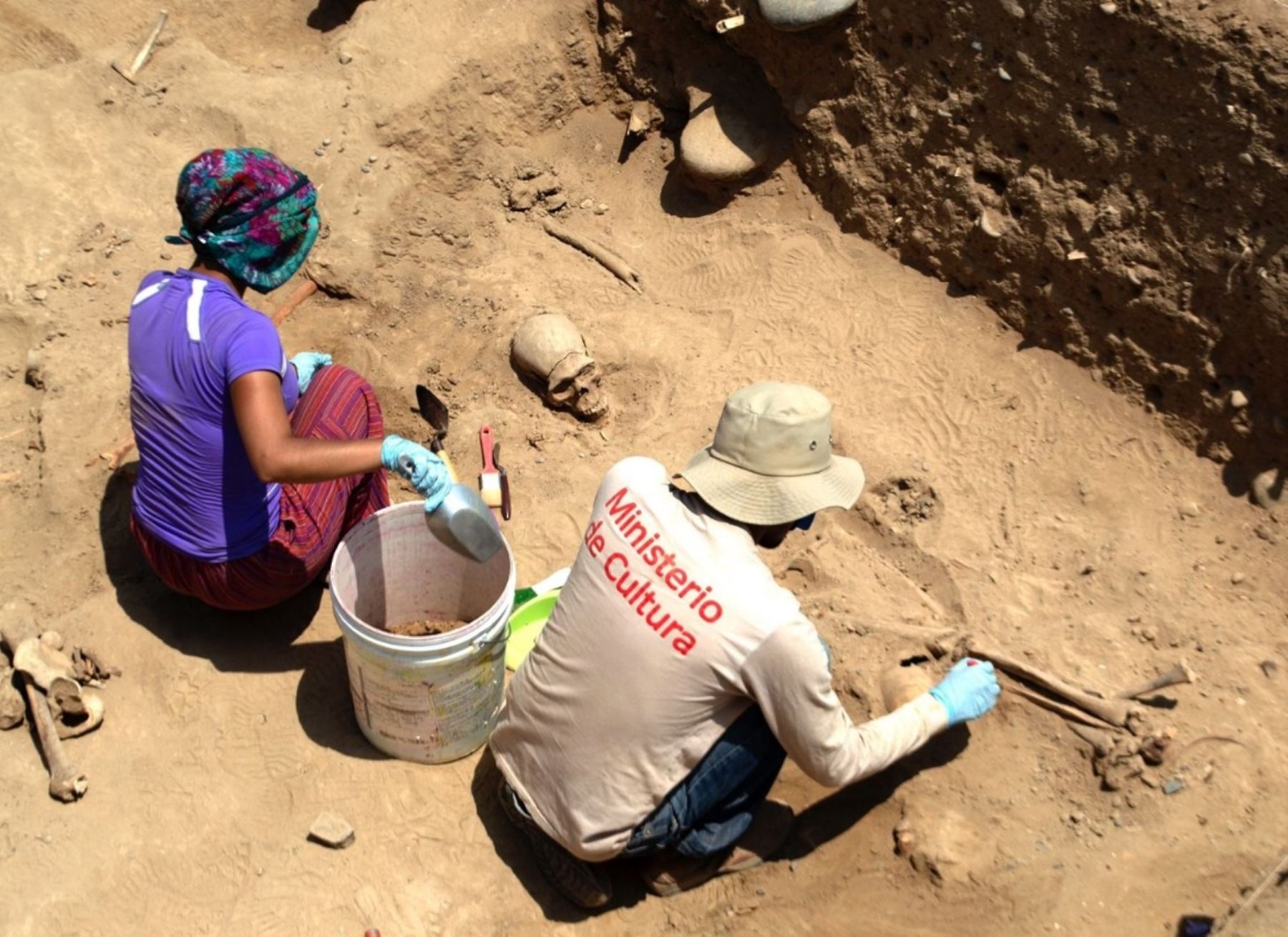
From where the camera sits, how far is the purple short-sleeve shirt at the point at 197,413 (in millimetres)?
3137

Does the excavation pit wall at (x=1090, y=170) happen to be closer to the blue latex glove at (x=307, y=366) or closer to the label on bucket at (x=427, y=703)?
the blue latex glove at (x=307, y=366)

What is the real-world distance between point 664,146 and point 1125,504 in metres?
2.90

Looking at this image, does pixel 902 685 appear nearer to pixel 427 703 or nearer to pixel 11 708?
pixel 427 703

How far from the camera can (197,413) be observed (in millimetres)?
3232

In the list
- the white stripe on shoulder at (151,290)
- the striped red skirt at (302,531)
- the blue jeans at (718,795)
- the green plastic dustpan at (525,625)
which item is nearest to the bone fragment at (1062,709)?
the blue jeans at (718,795)

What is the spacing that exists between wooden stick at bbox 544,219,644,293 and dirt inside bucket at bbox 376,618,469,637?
209 cm

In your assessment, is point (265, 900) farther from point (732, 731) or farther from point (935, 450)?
point (935, 450)

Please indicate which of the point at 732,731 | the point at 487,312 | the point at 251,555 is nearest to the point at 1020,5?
the point at 487,312

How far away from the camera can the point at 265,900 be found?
3.18 m

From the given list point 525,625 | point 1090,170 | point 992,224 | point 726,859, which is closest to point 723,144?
point 992,224

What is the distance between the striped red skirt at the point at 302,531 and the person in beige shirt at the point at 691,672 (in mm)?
974

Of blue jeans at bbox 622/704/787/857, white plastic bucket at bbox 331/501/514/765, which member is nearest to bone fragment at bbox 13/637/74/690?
white plastic bucket at bbox 331/501/514/765

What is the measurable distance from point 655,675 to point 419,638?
2.52ft

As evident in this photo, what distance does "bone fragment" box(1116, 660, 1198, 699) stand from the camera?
3.45 meters
